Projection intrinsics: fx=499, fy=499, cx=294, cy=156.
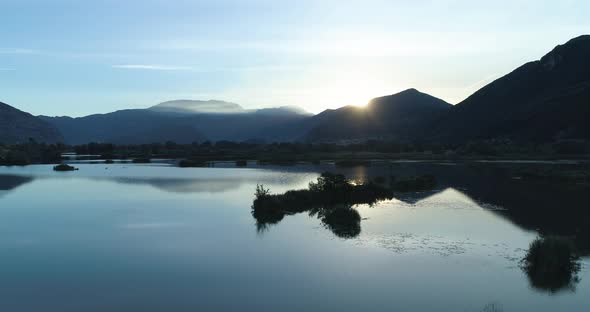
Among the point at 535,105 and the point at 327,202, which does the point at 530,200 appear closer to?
the point at 327,202

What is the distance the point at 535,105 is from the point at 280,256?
152 meters

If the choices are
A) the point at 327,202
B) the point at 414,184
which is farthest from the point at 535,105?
the point at 327,202

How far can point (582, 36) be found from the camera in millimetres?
190625

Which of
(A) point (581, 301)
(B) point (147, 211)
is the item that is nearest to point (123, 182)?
(B) point (147, 211)

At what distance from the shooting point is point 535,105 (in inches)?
6097

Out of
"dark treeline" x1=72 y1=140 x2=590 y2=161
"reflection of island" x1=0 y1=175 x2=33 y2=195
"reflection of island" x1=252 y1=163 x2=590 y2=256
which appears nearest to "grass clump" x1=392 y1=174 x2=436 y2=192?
"reflection of island" x1=252 y1=163 x2=590 y2=256

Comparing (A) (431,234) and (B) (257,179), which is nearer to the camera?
(A) (431,234)

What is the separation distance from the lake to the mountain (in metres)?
102

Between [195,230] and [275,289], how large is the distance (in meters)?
13.1

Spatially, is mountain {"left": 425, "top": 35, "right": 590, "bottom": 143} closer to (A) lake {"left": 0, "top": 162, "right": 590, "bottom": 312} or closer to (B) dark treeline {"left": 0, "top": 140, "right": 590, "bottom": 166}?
(B) dark treeline {"left": 0, "top": 140, "right": 590, "bottom": 166}

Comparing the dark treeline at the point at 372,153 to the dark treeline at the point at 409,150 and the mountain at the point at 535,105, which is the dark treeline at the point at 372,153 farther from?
the mountain at the point at 535,105

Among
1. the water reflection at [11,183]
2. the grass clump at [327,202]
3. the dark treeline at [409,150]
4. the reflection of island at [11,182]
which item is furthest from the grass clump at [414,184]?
the dark treeline at [409,150]

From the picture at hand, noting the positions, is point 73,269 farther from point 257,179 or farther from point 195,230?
point 257,179

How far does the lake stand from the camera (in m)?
18.1
